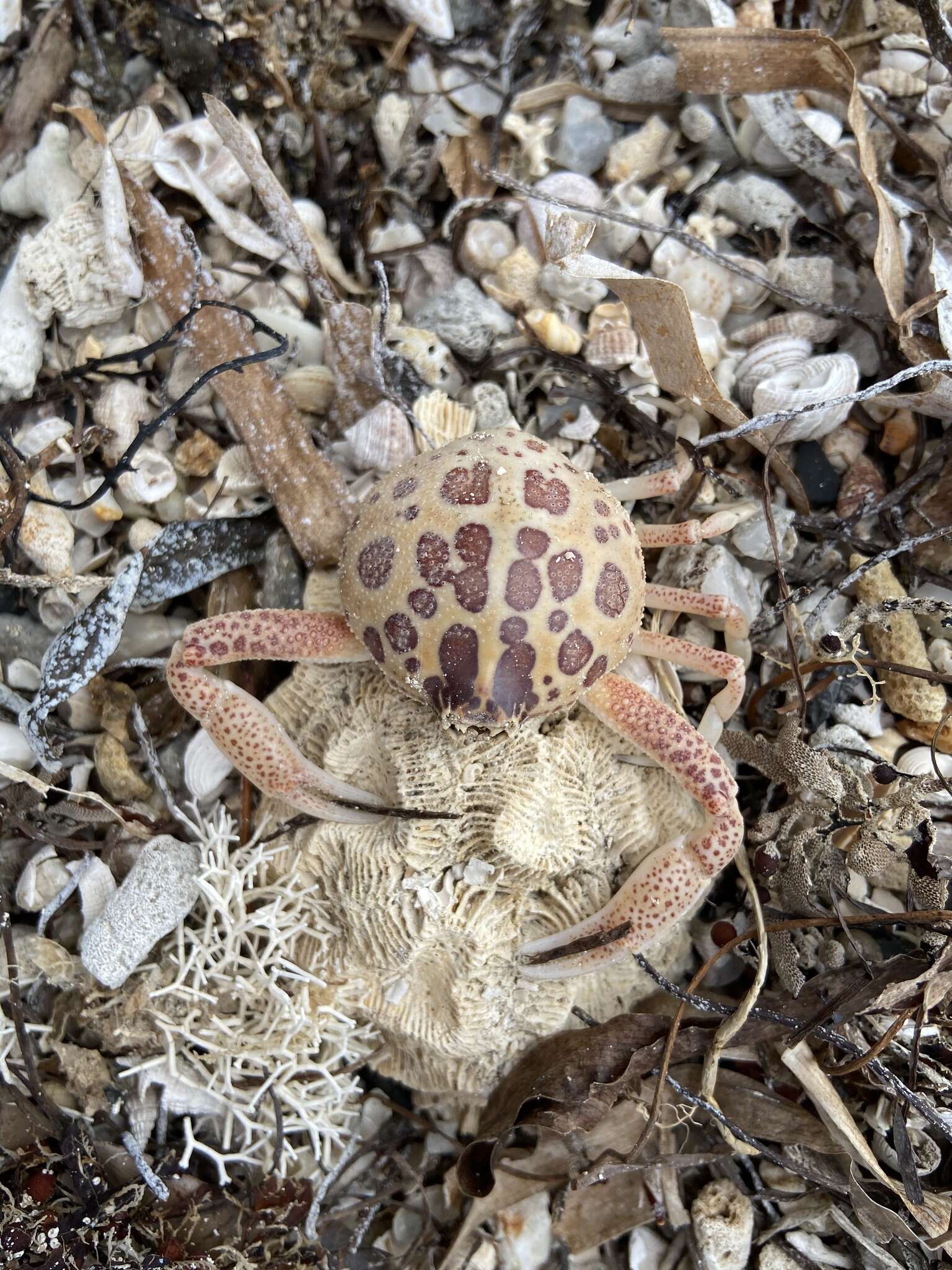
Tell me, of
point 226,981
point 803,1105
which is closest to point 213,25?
point 226,981

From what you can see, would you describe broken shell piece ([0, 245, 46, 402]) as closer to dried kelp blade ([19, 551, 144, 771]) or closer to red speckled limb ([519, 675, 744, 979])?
dried kelp blade ([19, 551, 144, 771])

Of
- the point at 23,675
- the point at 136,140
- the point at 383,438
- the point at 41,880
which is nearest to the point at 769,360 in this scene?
the point at 383,438

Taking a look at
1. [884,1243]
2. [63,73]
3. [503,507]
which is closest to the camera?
[503,507]

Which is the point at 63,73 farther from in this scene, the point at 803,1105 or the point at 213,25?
the point at 803,1105

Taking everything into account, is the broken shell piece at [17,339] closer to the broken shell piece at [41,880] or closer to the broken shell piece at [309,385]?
the broken shell piece at [309,385]

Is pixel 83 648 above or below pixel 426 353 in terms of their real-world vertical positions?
below

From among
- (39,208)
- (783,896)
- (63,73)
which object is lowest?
(783,896)

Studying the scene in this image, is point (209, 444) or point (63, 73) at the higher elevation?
point (63, 73)

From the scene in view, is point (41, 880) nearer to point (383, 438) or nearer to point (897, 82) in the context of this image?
point (383, 438)
